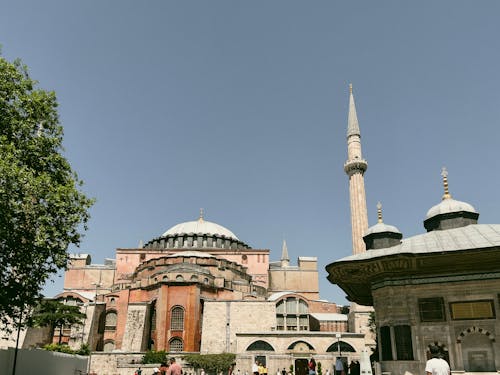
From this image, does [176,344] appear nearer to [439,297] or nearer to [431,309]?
[431,309]

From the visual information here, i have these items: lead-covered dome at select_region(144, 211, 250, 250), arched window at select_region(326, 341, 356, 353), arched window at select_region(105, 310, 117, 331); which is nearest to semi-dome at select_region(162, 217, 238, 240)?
lead-covered dome at select_region(144, 211, 250, 250)

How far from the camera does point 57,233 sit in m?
16.9

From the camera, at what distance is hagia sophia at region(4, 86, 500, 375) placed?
1630cm

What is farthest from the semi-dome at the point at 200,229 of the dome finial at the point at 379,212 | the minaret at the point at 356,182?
the dome finial at the point at 379,212

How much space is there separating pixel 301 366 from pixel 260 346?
137 inches

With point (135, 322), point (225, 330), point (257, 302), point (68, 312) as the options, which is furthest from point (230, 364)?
point (68, 312)

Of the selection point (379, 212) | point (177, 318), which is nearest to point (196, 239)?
point (177, 318)

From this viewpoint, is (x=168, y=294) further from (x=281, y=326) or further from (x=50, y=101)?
(x=50, y=101)

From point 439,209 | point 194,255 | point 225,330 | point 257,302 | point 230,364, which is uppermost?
point 194,255

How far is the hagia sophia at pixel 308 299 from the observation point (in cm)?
1630

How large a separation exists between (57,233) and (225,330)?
77.8ft

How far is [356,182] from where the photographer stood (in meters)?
46.4

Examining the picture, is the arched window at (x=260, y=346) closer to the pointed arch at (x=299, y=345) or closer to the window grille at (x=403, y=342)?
the pointed arch at (x=299, y=345)

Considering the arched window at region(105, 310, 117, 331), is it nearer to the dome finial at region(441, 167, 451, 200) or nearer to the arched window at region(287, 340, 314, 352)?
the arched window at region(287, 340, 314, 352)
